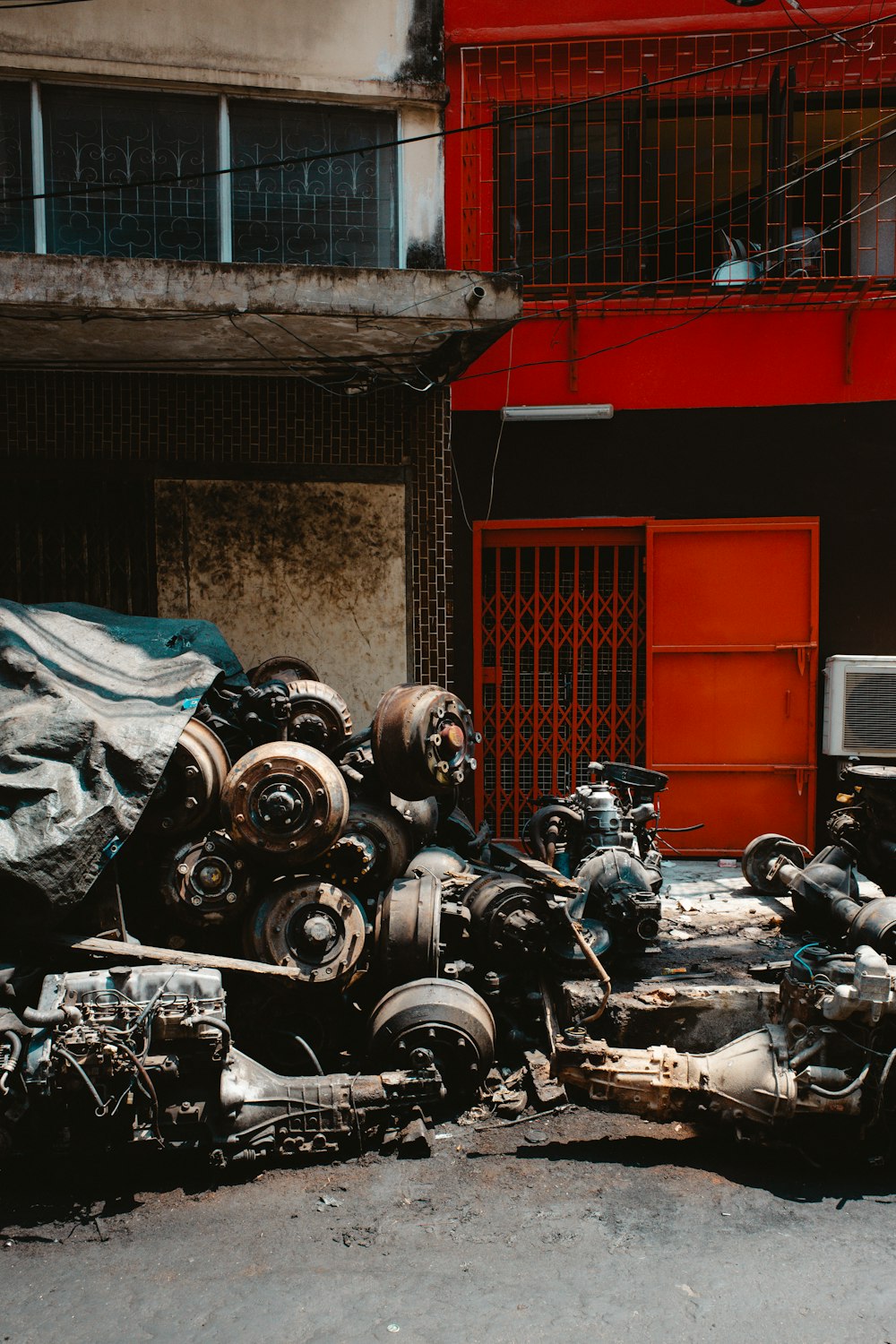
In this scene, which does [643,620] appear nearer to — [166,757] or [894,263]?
[894,263]

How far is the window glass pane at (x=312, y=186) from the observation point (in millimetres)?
8664

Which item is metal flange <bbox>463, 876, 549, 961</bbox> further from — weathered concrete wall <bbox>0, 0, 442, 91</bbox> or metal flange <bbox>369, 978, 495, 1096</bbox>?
weathered concrete wall <bbox>0, 0, 442, 91</bbox>

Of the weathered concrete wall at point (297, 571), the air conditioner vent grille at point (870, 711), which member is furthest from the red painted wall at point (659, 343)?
the air conditioner vent grille at point (870, 711)

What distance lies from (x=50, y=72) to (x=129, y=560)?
4006 millimetres

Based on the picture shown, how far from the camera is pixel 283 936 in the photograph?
18.4 feet

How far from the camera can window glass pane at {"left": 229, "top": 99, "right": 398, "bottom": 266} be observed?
866 cm

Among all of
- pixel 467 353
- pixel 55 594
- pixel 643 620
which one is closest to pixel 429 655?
pixel 643 620

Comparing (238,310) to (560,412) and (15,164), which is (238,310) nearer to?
(15,164)

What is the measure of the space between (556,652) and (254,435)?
348cm

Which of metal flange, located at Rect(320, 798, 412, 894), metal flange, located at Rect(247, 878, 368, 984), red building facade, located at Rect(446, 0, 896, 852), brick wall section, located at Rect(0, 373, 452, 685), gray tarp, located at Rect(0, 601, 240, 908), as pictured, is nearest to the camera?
gray tarp, located at Rect(0, 601, 240, 908)

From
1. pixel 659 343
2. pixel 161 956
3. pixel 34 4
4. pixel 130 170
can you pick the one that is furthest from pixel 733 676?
pixel 34 4

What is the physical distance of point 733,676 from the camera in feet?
32.2

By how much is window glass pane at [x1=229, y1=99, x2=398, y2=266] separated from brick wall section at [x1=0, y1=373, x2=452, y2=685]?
1244mm

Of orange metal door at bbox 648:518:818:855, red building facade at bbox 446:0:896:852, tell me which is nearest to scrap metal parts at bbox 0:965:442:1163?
red building facade at bbox 446:0:896:852
